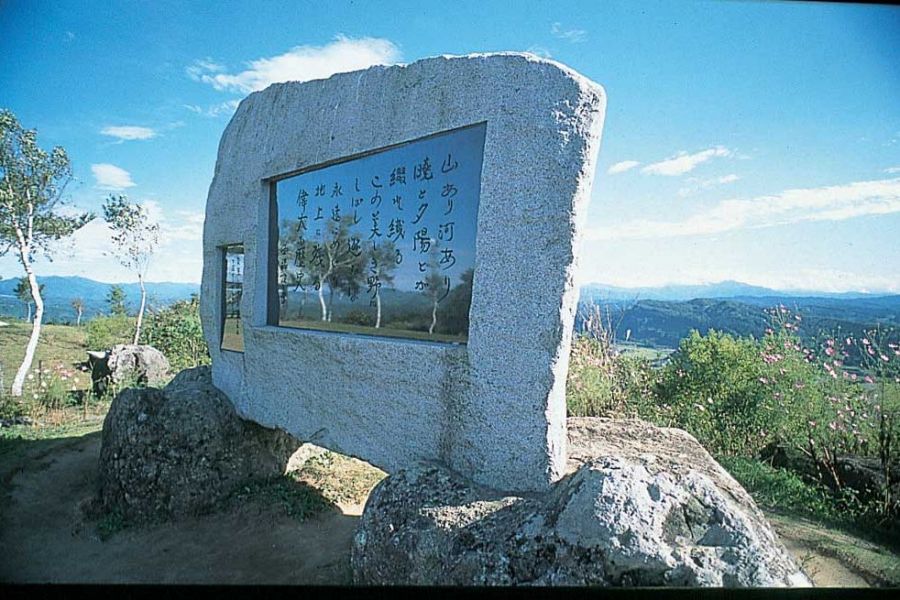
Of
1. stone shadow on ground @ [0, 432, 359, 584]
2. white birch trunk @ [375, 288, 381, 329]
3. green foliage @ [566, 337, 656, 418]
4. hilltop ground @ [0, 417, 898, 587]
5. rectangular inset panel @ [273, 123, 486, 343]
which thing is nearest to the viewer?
rectangular inset panel @ [273, 123, 486, 343]

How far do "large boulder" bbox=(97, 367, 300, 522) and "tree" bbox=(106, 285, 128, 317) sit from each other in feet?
27.0

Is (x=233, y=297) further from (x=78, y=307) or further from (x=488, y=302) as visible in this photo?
(x=78, y=307)

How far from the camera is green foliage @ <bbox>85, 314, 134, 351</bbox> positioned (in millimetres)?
10773

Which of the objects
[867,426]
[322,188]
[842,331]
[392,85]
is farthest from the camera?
[842,331]

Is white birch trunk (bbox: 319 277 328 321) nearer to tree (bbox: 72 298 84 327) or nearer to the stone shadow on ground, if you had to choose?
the stone shadow on ground

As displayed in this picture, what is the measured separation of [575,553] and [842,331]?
440 centimetres

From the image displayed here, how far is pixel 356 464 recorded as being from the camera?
17.1ft

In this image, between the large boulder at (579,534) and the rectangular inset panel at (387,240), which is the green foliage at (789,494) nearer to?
the large boulder at (579,534)

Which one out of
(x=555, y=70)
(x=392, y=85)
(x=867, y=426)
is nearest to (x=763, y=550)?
(x=555, y=70)

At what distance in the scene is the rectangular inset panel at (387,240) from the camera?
2939 mm

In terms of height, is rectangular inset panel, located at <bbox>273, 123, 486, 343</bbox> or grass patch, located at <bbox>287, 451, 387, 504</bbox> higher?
rectangular inset panel, located at <bbox>273, 123, 486, 343</bbox>

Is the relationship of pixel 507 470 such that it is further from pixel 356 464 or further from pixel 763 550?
pixel 356 464

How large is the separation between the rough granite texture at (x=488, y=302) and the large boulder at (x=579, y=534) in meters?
0.27

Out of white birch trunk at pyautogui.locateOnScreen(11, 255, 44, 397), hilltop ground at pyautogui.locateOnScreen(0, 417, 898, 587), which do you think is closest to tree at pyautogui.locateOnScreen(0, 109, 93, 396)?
white birch trunk at pyautogui.locateOnScreen(11, 255, 44, 397)
